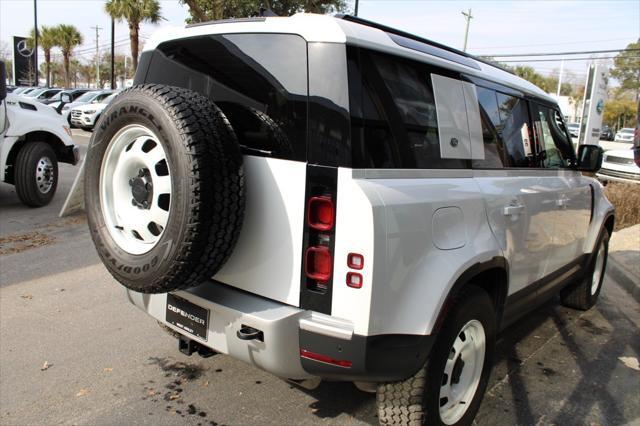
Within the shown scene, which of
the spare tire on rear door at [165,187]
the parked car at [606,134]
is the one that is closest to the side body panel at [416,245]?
the spare tire on rear door at [165,187]

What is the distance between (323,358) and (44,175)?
712 cm

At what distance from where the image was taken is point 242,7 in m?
15.0

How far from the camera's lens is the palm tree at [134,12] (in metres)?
30.0

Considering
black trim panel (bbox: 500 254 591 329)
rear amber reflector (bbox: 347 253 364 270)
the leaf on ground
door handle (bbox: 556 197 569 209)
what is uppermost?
door handle (bbox: 556 197 569 209)

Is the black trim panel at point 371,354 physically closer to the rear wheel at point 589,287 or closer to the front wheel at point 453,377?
the front wheel at point 453,377

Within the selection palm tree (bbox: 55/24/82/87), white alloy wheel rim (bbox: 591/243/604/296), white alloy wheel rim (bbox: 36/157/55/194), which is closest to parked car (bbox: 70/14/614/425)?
white alloy wheel rim (bbox: 591/243/604/296)

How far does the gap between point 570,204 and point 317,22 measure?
8.63 feet

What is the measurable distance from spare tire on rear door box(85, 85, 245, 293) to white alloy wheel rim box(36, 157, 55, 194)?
19.5ft

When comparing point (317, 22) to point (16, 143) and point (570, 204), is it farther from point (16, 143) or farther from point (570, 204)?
point (16, 143)

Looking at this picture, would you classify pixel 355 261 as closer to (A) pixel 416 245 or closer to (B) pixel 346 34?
Answer: (A) pixel 416 245

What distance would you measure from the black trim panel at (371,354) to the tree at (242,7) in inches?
505

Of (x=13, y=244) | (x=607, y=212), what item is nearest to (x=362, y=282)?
(x=607, y=212)

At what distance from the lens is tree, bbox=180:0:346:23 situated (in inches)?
552

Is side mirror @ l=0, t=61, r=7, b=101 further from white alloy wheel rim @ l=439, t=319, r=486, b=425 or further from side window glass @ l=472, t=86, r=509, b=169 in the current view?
white alloy wheel rim @ l=439, t=319, r=486, b=425
